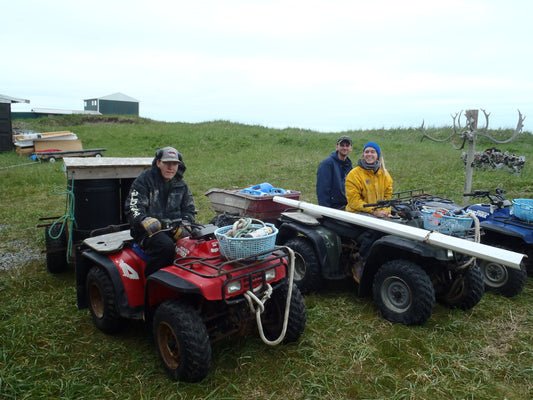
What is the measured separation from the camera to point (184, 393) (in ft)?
9.46

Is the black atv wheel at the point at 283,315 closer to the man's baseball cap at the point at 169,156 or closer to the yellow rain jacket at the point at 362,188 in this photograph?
the man's baseball cap at the point at 169,156

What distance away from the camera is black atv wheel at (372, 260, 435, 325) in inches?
143

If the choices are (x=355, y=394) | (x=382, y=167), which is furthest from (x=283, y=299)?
(x=382, y=167)

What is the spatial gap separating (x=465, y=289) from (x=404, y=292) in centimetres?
70

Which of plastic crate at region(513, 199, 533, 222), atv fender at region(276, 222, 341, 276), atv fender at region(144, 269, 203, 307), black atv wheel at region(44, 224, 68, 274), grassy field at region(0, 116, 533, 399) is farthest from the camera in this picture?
black atv wheel at region(44, 224, 68, 274)

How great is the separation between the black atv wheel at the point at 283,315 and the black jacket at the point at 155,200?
1177 mm

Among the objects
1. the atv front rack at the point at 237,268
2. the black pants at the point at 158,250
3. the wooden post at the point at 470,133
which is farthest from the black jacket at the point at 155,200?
the wooden post at the point at 470,133

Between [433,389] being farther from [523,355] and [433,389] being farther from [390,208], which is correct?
[390,208]

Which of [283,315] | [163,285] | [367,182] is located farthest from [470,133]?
[163,285]

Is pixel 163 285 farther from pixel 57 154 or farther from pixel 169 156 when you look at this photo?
pixel 57 154

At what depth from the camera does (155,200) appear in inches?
146

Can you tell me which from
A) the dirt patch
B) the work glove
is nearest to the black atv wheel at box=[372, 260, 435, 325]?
the work glove

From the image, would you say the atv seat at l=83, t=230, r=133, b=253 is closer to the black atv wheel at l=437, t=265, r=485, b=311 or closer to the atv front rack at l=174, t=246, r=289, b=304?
the atv front rack at l=174, t=246, r=289, b=304

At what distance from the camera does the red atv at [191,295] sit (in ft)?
9.45
